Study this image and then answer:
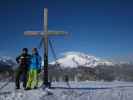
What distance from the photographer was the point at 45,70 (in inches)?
775

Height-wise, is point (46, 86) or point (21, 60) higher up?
point (21, 60)

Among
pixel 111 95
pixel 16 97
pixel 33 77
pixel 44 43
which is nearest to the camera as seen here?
pixel 16 97

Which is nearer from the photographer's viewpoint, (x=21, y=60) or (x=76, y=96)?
(x=76, y=96)

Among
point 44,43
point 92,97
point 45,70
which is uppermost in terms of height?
point 44,43

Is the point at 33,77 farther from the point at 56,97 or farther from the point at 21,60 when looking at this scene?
the point at 56,97

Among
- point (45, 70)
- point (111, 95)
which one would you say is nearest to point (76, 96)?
point (111, 95)

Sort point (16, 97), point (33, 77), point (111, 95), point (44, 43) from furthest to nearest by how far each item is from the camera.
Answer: point (44, 43)
point (33, 77)
point (111, 95)
point (16, 97)

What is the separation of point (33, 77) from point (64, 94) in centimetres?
279

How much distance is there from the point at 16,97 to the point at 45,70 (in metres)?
5.28

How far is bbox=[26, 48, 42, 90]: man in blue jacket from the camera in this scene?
1759 centimetres

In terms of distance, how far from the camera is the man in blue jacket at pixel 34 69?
17.6 metres

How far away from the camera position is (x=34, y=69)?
58.4 ft

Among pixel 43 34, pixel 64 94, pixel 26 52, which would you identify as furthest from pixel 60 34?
pixel 64 94

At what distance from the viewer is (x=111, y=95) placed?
15602mm
